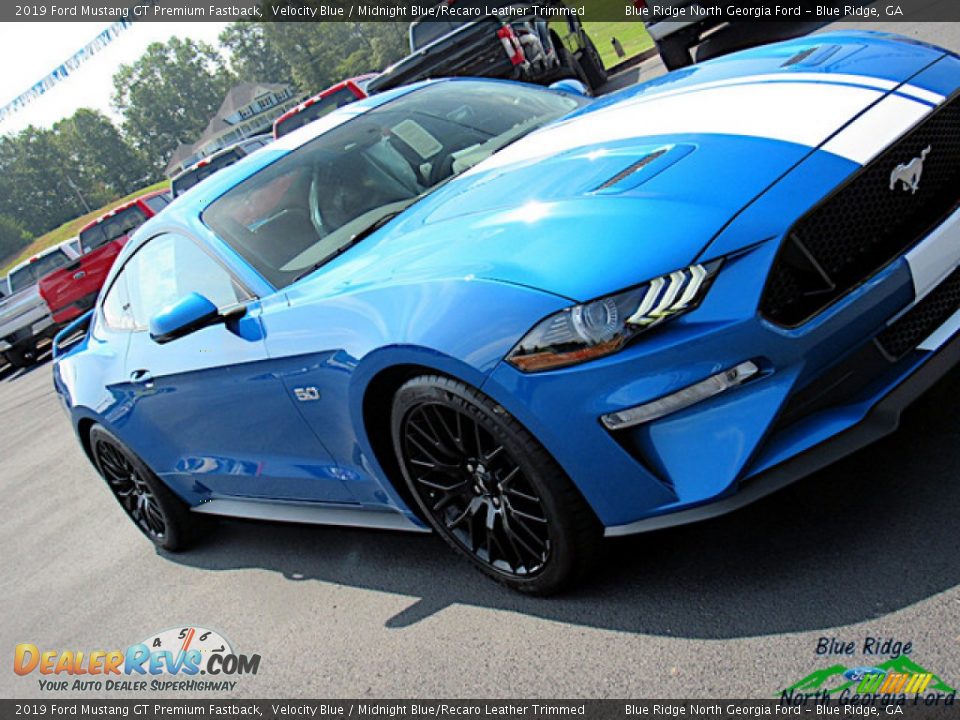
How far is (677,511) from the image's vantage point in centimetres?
253

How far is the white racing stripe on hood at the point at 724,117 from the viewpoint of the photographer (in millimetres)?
2785

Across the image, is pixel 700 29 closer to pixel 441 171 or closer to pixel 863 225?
pixel 441 171

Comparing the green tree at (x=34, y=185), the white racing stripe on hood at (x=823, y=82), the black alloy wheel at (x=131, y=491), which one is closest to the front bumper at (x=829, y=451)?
the white racing stripe on hood at (x=823, y=82)

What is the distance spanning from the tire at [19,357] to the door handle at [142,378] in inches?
502

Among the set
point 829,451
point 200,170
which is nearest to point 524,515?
point 829,451

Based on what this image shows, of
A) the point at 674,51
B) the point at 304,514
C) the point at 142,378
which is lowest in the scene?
the point at 304,514

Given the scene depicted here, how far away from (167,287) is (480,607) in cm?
201

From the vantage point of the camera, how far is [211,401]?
151 inches

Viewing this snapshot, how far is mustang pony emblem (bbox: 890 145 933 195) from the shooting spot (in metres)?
2.71

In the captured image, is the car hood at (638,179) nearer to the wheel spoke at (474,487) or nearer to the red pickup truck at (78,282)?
the wheel spoke at (474,487)

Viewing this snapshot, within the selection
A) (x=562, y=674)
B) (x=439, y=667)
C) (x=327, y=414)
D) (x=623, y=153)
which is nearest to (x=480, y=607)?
(x=439, y=667)

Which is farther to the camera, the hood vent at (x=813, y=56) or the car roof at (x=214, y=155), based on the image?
the car roof at (x=214, y=155)

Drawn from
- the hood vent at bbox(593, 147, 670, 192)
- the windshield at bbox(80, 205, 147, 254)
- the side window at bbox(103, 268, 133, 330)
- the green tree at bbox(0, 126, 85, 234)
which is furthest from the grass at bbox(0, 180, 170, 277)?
the hood vent at bbox(593, 147, 670, 192)

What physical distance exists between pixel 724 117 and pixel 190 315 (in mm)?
1930
